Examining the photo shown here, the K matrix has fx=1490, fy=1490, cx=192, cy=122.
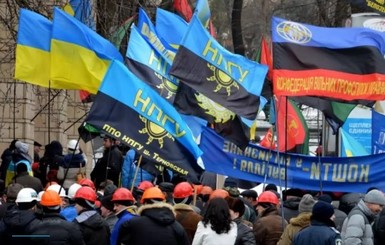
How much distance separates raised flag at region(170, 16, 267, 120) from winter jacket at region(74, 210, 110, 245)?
2.55 m

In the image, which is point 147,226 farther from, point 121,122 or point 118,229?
point 121,122

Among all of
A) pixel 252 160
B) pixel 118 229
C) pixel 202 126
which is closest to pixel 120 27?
pixel 202 126

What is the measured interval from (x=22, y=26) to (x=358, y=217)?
5.59 metres

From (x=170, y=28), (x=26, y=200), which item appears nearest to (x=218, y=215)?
(x=26, y=200)

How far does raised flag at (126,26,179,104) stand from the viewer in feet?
61.1

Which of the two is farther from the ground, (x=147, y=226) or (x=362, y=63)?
(x=362, y=63)

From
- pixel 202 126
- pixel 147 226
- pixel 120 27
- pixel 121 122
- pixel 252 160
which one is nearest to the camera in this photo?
pixel 147 226

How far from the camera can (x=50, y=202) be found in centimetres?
1391

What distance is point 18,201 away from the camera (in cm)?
1436

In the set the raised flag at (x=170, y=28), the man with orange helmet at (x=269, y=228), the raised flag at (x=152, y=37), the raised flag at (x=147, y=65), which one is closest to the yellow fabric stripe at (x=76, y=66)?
the raised flag at (x=147, y=65)

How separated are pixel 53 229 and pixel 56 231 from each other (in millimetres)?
38

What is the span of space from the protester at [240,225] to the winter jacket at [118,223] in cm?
99

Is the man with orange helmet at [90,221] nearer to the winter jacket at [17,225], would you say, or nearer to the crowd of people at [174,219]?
the crowd of people at [174,219]

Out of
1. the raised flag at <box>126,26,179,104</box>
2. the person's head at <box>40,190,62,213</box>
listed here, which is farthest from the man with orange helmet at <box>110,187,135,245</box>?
the raised flag at <box>126,26,179,104</box>
